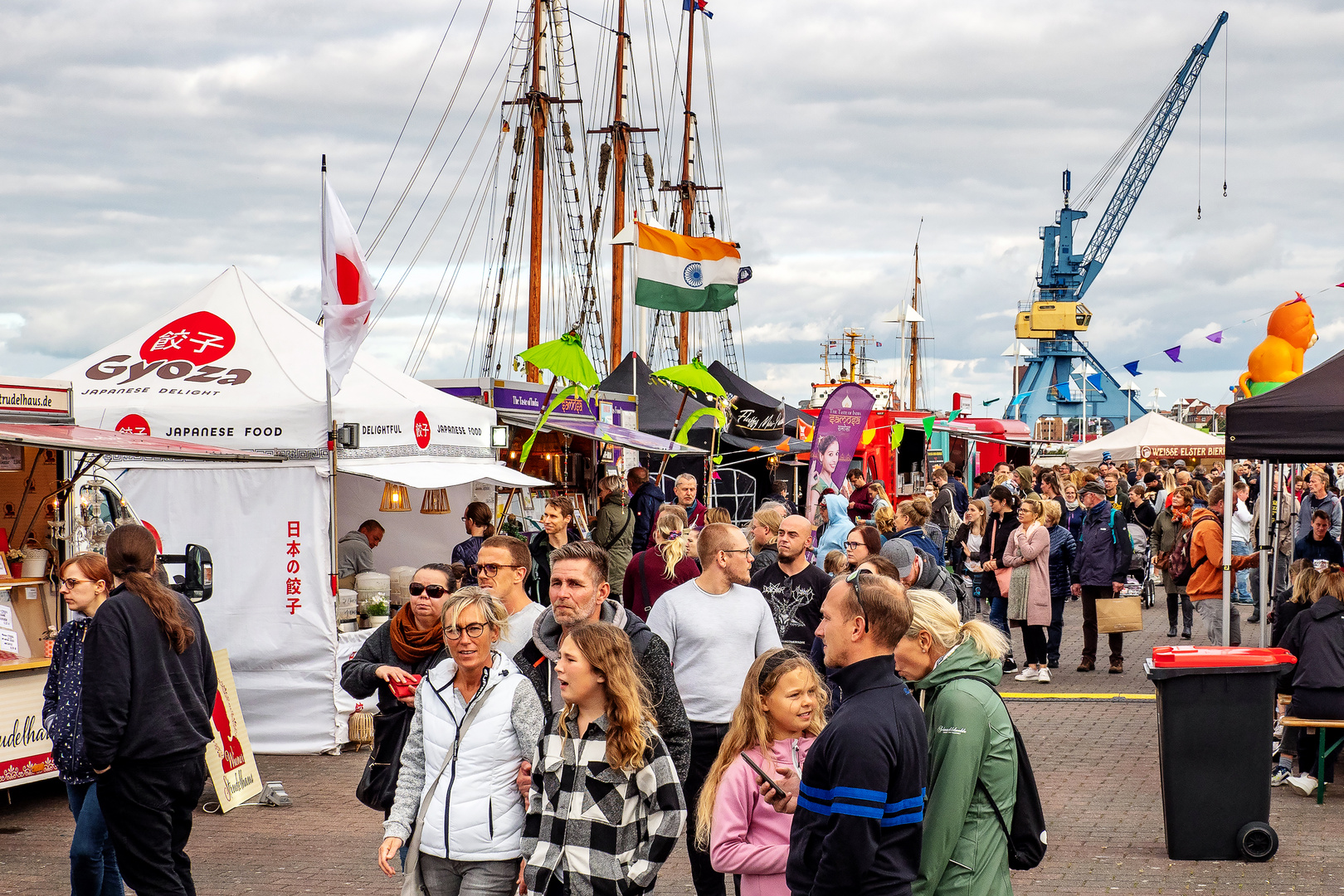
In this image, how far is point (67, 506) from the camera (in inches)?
358

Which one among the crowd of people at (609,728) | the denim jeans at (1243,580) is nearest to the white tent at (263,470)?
the crowd of people at (609,728)

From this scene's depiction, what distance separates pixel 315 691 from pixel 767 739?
6682mm

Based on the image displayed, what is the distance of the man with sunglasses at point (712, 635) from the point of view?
5707 millimetres

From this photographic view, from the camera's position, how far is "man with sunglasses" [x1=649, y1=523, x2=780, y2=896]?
571 centimetres

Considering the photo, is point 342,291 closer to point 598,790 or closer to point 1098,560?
point 598,790

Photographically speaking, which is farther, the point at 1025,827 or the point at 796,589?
the point at 796,589

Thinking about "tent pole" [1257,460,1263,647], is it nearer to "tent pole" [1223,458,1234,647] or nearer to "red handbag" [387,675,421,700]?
"tent pole" [1223,458,1234,647]

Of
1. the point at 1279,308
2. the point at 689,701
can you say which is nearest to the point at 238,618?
the point at 689,701

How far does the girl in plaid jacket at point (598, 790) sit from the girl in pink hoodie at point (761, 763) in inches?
6.2

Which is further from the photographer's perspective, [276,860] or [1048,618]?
[1048,618]

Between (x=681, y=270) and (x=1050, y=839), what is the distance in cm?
1114

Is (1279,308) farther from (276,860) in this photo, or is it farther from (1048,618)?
(276,860)

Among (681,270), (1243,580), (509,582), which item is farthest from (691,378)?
(509,582)

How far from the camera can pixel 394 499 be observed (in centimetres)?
1442
